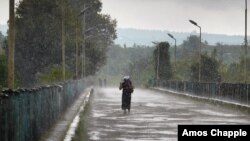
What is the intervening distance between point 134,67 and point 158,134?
493 feet

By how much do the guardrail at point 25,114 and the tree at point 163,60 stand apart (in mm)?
75454

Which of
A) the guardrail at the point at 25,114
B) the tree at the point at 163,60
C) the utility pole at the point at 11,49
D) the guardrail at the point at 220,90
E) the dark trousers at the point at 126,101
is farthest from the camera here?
the tree at the point at 163,60

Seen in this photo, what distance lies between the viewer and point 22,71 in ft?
258

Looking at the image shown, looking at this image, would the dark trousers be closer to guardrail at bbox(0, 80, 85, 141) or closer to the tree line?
guardrail at bbox(0, 80, 85, 141)

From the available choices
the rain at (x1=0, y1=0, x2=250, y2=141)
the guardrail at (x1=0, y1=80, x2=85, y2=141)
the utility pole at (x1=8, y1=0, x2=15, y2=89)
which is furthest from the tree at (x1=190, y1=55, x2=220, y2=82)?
the utility pole at (x1=8, y1=0, x2=15, y2=89)

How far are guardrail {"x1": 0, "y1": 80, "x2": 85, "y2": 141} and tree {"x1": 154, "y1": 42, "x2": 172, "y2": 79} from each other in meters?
75.5

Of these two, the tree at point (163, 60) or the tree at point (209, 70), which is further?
the tree at point (163, 60)

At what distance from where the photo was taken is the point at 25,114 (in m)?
12.8

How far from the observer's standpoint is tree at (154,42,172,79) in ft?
309

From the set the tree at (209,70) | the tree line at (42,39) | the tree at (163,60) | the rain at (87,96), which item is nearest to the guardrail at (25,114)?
the rain at (87,96)

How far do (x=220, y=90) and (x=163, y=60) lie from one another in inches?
2225

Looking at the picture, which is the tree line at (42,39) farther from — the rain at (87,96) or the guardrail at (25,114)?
the guardrail at (25,114)

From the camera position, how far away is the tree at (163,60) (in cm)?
9416

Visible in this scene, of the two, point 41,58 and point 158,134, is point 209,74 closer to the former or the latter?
point 41,58
